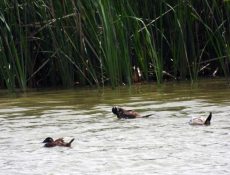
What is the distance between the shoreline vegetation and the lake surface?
0.57m

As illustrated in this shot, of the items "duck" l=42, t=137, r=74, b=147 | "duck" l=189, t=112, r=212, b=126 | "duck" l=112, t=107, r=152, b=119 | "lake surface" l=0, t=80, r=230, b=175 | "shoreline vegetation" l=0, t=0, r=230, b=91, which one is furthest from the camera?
"shoreline vegetation" l=0, t=0, r=230, b=91

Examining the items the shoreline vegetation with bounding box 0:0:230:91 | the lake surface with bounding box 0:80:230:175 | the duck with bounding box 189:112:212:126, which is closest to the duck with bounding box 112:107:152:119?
the lake surface with bounding box 0:80:230:175

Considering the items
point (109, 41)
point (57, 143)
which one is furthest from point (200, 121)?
point (109, 41)

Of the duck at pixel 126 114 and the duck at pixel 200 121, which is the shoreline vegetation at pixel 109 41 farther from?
the duck at pixel 200 121

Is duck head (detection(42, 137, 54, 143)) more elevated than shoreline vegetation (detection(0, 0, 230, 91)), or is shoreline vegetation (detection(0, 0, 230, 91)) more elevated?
shoreline vegetation (detection(0, 0, 230, 91))

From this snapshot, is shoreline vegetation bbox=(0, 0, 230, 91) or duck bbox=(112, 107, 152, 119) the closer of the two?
duck bbox=(112, 107, 152, 119)

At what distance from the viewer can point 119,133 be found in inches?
256

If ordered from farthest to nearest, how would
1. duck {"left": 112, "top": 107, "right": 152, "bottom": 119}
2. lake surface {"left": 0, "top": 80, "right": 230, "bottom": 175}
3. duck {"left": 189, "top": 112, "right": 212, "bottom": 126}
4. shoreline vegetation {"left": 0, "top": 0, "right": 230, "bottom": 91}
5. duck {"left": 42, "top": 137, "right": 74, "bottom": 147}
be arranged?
shoreline vegetation {"left": 0, "top": 0, "right": 230, "bottom": 91} < duck {"left": 112, "top": 107, "right": 152, "bottom": 119} < duck {"left": 189, "top": 112, "right": 212, "bottom": 126} < duck {"left": 42, "top": 137, "right": 74, "bottom": 147} < lake surface {"left": 0, "top": 80, "right": 230, "bottom": 175}

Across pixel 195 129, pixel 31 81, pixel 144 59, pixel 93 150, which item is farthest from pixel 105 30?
pixel 93 150

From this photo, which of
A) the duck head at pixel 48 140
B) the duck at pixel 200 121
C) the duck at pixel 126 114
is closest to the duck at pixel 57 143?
the duck head at pixel 48 140

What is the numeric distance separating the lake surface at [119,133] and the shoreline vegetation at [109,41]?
0.57 m

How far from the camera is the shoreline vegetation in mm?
10172

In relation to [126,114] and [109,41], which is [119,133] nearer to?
[126,114]

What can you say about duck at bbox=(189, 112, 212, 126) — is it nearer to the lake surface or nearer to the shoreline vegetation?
the lake surface
